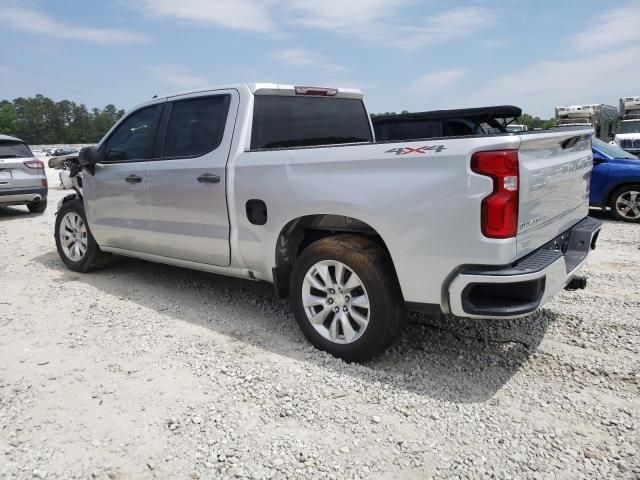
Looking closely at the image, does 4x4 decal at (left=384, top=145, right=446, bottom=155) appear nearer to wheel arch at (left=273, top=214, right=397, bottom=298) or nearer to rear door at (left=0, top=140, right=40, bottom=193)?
wheel arch at (left=273, top=214, right=397, bottom=298)

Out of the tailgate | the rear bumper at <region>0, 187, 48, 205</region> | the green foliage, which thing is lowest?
the rear bumper at <region>0, 187, 48, 205</region>

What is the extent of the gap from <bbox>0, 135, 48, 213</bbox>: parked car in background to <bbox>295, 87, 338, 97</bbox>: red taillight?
8.00 m

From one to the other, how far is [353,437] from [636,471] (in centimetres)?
131

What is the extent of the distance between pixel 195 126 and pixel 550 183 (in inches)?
111

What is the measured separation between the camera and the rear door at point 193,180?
4.02m

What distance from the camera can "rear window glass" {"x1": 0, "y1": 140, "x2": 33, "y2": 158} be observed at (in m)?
10.1

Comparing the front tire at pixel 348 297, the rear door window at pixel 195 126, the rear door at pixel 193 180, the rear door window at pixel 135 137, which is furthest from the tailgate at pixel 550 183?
the rear door window at pixel 135 137

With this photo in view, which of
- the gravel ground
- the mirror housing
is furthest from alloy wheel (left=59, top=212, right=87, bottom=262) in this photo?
the gravel ground

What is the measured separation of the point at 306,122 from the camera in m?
4.37

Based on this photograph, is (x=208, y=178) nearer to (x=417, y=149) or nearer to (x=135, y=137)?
(x=135, y=137)

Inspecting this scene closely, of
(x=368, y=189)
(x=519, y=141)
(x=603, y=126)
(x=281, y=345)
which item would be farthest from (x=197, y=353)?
(x=603, y=126)

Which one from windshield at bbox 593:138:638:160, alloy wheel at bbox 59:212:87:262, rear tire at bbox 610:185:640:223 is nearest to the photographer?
alloy wheel at bbox 59:212:87:262

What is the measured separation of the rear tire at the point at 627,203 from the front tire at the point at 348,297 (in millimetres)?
7312

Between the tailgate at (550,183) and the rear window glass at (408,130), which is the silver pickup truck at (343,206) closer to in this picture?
the tailgate at (550,183)
